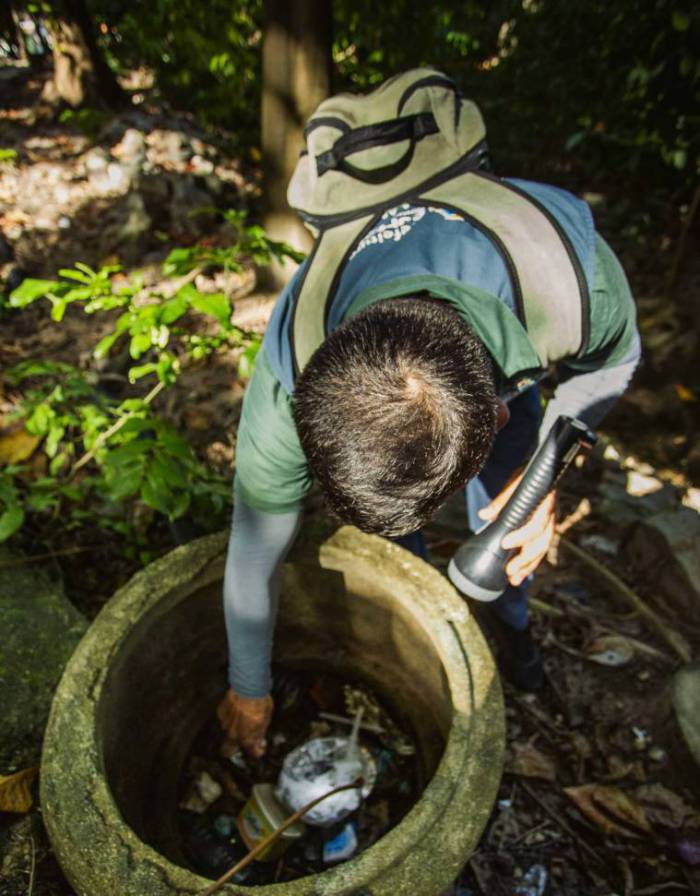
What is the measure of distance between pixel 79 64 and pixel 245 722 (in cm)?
668

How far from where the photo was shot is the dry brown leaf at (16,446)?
227 cm

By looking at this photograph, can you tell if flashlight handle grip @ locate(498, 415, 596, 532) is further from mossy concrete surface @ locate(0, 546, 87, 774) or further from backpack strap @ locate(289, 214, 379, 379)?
mossy concrete surface @ locate(0, 546, 87, 774)

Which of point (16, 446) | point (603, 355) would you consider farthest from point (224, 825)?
point (603, 355)

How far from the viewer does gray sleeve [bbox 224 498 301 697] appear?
144 centimetres

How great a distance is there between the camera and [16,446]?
231 cm

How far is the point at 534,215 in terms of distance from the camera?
1.22m

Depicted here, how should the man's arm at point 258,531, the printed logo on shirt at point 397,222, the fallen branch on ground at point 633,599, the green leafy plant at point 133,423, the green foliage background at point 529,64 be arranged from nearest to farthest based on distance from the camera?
the printed logo on shirt at point 397,222 → the man's arm at point 258,531 → the green leafy plant at point 133,423 → the fallen branch on ground at point 633,599 → the green foliage background at point 529,64

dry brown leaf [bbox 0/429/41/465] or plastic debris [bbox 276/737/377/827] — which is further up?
dry brown leaf [bbox 0/429/41/465]

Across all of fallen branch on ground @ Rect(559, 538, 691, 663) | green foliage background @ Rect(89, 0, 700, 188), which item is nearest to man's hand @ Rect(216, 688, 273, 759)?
fallen branch on ground @ Rect(559, 538, 691, 663)

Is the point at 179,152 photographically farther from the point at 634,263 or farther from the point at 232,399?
the point at 634,263

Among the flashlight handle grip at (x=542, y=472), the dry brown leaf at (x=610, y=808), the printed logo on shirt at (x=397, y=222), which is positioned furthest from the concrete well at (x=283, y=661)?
the printed logo on shirt at (x=397, y=222)

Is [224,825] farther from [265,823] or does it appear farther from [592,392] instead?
[592,392]

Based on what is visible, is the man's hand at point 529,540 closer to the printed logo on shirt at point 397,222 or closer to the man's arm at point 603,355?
the man's arm at point 603,355

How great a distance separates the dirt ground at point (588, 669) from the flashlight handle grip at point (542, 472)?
3.54 feet
